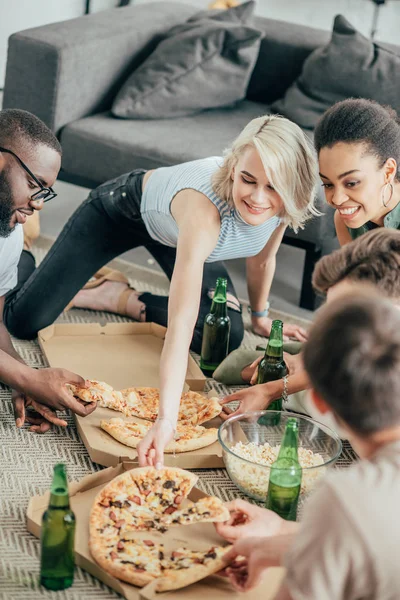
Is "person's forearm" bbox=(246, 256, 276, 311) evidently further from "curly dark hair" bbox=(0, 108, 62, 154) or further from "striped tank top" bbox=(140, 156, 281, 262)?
"curly dark hair" bbox=(0, 108, 62, 154)

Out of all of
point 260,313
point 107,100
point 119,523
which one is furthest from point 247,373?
point 107,100

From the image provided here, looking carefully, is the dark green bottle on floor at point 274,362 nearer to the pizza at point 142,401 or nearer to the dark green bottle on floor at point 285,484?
the pizza at point 142,401

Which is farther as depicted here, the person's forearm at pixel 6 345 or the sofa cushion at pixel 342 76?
the sofa cushion at pixel 342 76

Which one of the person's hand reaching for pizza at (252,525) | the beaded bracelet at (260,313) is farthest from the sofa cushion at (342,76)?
the person's hand reaching for pizza at (252,525)

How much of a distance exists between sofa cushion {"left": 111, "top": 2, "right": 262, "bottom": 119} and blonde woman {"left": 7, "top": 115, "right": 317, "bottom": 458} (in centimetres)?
103

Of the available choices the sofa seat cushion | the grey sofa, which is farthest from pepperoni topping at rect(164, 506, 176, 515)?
the sofa seat cushion

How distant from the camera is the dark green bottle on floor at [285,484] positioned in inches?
75.1

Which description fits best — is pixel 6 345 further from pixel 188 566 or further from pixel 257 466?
pixel 188 566

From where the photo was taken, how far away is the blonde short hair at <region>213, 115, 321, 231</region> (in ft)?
7.43

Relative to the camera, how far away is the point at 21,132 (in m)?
2.24

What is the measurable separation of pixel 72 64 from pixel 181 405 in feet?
5.80

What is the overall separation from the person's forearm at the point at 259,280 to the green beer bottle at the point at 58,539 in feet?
4.42

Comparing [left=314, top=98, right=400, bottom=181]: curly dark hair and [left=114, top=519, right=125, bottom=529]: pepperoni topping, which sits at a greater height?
[left=314, top=98, right=400, bottom=181]: curly dark hair

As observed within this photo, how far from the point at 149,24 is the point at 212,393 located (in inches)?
85.4
